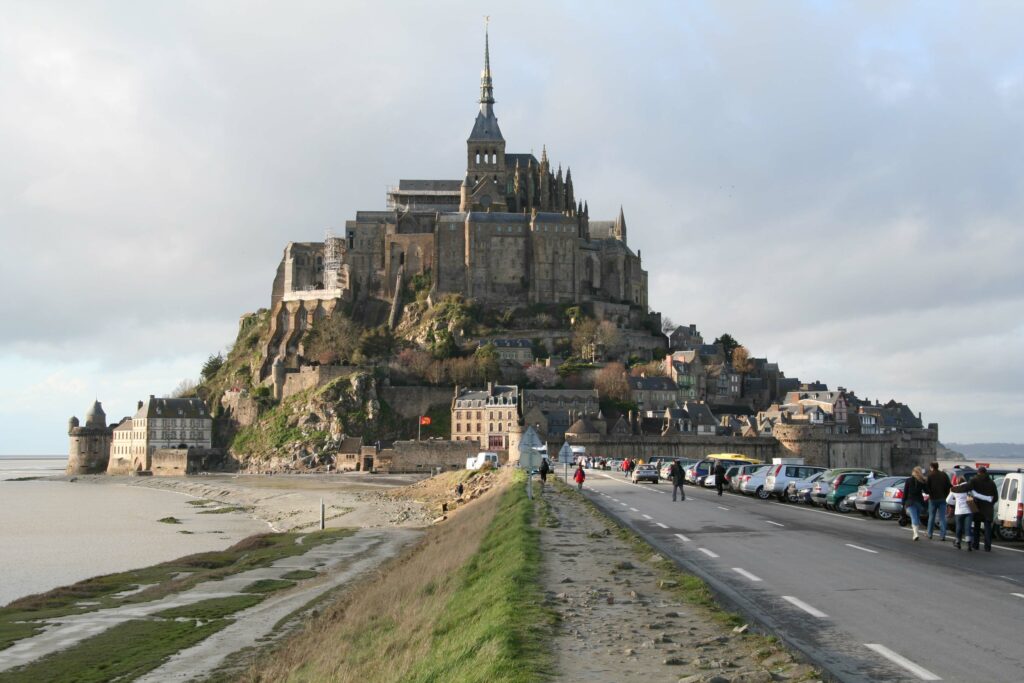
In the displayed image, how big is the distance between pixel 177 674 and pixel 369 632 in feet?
12.7

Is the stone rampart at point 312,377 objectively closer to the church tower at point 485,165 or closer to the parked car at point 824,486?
the church tower at point 485,165

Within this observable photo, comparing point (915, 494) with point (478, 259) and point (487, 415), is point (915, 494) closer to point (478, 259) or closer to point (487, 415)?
point (487, 415)

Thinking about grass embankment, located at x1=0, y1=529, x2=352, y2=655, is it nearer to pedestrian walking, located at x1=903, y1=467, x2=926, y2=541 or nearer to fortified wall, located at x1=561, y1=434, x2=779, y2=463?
pedestrian walking, located at x1=903, y1=467, x2=926, y2=541

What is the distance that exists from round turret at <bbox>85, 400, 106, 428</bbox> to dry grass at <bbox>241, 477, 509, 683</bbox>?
110m

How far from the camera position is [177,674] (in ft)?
60.6

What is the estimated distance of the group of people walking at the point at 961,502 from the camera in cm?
1922

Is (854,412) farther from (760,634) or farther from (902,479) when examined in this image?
(760,634)

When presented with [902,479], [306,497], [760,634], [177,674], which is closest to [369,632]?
[177,674]

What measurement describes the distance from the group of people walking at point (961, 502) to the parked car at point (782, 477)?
1509 centimetres

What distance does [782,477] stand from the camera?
37656 millimetres

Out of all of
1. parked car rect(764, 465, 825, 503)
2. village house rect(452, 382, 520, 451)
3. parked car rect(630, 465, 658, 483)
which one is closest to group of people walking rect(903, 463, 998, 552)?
parked car rect(764, 465, 825, 503)

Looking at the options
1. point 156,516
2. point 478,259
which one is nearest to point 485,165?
point 478,259

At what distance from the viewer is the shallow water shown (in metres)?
37.0

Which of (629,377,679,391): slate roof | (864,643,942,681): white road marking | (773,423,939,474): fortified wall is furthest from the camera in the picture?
(629,377,679,391): slate roof
